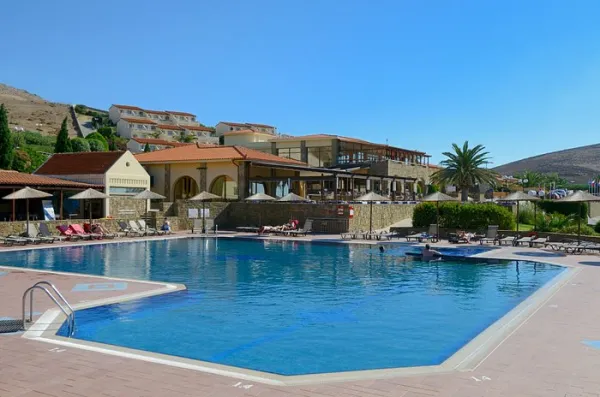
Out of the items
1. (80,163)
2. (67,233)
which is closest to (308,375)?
(67,233)

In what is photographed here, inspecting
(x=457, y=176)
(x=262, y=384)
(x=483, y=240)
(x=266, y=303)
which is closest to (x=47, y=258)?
(x=266, y=303)

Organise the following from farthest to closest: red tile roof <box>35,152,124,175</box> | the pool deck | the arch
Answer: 1. the arch
2. red tile roof <box>35,152,124,175</box>
3. the pool deck

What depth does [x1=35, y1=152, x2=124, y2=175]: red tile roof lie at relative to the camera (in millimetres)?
33812

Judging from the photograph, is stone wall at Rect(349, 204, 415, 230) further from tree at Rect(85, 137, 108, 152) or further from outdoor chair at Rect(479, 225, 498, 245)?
tree at Rect(85, 137, 108, 152)

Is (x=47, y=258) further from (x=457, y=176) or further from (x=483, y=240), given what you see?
(x=457, y=176)

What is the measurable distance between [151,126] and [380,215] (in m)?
72.0

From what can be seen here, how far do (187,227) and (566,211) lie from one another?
91.0 ft

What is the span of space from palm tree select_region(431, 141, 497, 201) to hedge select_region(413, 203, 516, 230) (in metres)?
8.17

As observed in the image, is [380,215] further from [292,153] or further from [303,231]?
[292,153]

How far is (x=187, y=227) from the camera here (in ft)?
106

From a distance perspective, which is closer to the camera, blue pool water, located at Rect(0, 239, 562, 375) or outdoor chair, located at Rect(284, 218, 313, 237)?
blue pool water, located at Rect(0, 239, 562, 375)

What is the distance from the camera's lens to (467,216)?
27938 mm

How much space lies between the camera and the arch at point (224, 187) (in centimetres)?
3869

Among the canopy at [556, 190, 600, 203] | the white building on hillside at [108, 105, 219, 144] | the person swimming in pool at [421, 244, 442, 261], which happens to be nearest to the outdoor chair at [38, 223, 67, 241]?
the person swimming in pool at [421, 244, 442, 261]
